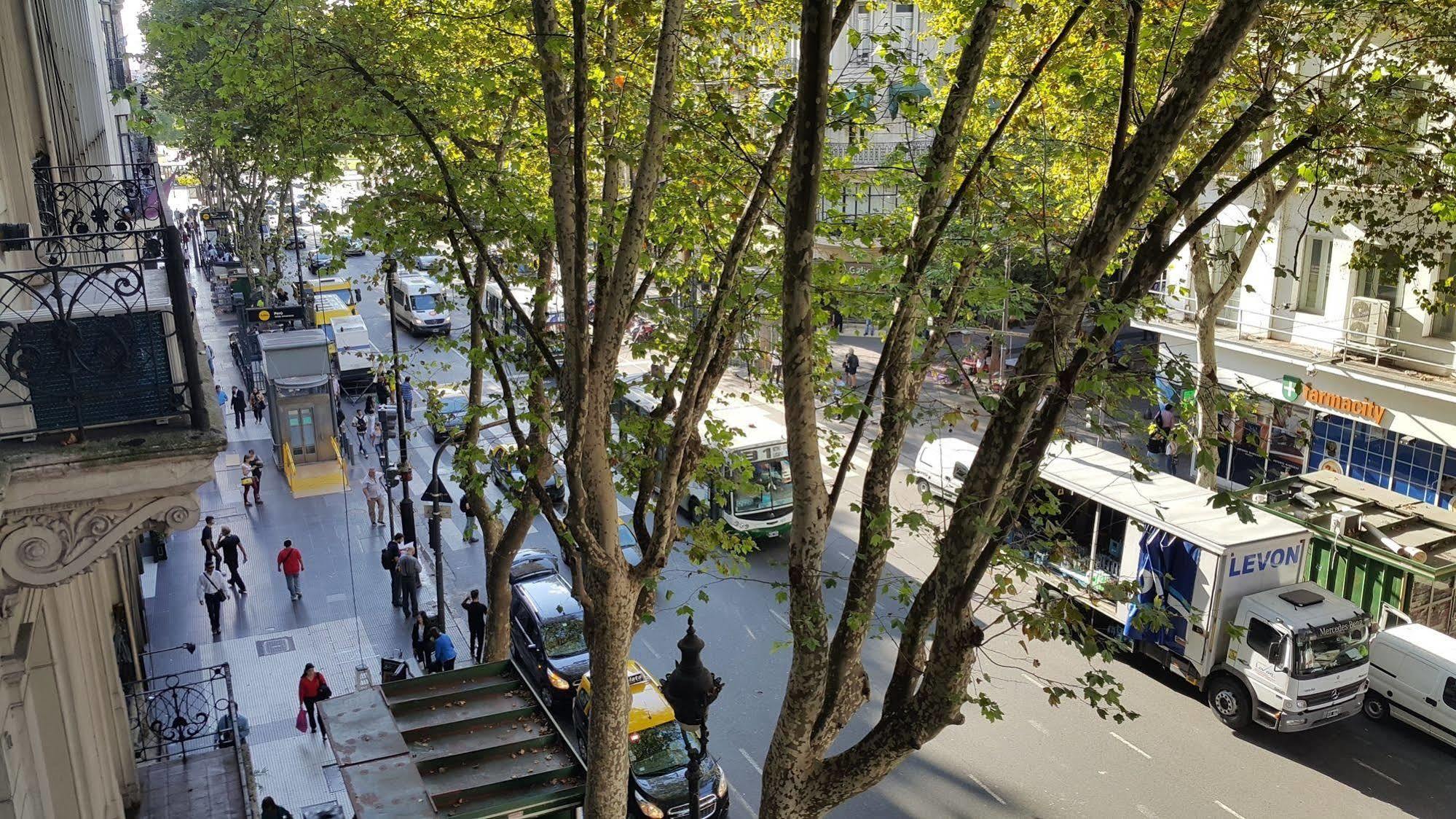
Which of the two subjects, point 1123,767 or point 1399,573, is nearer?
point 1123,767

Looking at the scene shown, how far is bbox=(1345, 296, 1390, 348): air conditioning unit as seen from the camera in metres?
21.7

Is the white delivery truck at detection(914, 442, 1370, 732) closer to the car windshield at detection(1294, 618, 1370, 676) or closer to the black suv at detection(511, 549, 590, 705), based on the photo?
the car windshield at detection(1294, 618, 1370, 676)

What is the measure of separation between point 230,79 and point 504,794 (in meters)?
6.98

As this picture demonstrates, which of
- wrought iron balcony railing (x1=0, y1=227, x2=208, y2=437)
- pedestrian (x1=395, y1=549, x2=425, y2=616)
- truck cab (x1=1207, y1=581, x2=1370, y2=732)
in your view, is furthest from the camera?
pedestrian (x1=395, y1=549, x2=425, y2=616)

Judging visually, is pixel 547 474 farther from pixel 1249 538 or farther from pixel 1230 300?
pixel 1230 300

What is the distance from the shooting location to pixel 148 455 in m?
4.98

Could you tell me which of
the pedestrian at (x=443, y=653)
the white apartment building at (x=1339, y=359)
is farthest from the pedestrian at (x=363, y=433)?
the white apartment building at (x=1339, y=359)

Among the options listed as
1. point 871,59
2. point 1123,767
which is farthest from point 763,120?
point 871,59

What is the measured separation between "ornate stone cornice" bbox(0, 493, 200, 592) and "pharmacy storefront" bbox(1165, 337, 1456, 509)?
1837 centimetres

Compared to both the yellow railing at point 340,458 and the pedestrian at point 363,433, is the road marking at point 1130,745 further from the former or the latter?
the pedestrian at point 363,433

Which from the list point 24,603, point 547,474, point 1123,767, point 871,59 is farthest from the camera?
point 871,59

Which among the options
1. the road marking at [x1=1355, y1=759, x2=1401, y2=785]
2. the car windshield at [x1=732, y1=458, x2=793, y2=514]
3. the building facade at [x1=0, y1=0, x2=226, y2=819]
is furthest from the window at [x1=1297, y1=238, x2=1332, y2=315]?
the building facade at [x1=0, y1=0, x2=226, y2=819]

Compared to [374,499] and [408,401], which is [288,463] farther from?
[408,401]

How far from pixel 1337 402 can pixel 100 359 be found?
2332 centimetres
